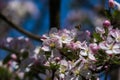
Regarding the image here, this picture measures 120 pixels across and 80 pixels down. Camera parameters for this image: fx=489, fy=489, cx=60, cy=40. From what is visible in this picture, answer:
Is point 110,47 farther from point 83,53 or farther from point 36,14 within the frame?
point 36,14

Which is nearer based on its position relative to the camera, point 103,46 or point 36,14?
point 103,46

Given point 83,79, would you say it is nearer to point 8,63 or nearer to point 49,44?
point 49,44

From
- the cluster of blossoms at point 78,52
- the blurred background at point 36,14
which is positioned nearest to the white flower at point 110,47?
the cluster of blossoms at point 78,52

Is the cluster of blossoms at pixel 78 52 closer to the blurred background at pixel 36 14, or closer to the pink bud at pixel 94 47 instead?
the pink bud at pixel 94 47

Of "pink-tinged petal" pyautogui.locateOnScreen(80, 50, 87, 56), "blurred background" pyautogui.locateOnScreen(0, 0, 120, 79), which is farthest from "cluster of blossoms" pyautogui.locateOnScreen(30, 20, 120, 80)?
"blurred background" pyautogui.locateOnScreen(0, 0, 120, 79)

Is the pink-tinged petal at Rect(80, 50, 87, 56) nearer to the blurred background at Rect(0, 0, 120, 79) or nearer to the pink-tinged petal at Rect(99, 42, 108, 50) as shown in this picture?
the pink-tinged petal at Rect(99, 42, 108, 50)

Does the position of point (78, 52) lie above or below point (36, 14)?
below

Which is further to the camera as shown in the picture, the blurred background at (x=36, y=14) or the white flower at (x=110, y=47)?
the blurred background at (x=36, y=14)

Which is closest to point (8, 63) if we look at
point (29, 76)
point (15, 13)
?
point (29, 76)

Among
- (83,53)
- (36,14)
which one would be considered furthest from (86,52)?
(36,14)
